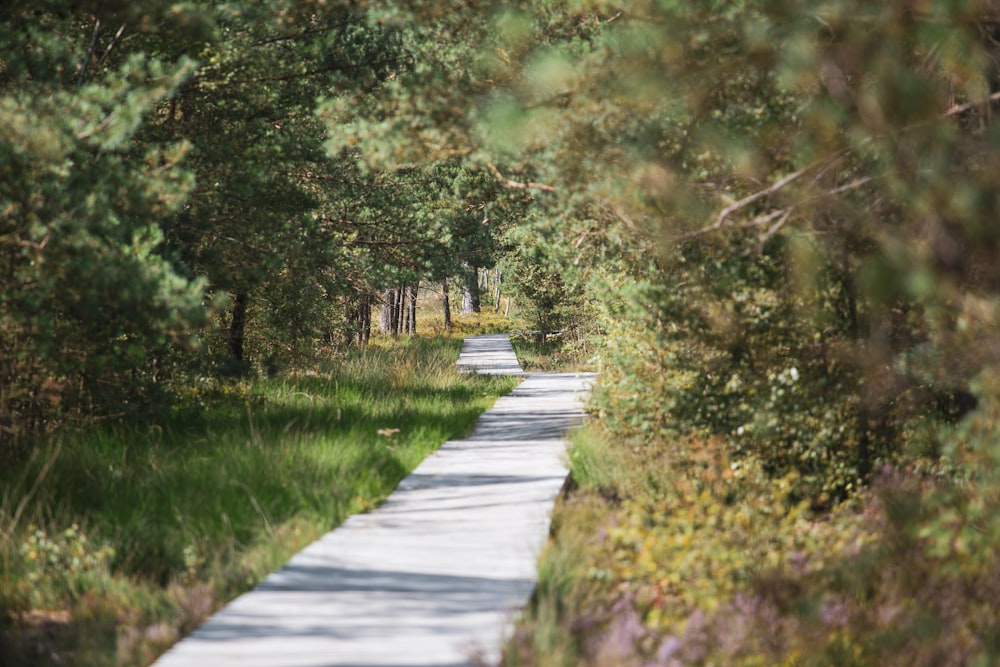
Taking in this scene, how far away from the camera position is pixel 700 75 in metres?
6.31

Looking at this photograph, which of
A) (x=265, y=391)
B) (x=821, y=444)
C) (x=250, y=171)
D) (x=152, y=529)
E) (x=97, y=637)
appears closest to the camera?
(x=97, y=637)

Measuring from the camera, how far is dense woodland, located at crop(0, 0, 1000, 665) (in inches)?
213

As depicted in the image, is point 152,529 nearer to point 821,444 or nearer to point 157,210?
point 157,210

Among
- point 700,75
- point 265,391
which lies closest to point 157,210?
point 700,75

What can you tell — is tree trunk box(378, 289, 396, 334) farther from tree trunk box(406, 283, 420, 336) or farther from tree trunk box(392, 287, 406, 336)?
tree trunk box(406, 283, 420, 336)

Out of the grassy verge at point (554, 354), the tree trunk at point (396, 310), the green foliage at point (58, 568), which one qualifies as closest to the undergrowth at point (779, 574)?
the green foliage at point (58, 568)

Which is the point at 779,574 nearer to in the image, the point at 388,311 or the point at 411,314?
the point at 388,311

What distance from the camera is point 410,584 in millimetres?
5863

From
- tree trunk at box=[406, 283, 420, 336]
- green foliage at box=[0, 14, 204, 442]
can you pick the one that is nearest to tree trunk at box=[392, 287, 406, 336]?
tree trunk at box=[406, 283, 420, 336]

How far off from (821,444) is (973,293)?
2436mm

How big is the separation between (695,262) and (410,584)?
142 inches

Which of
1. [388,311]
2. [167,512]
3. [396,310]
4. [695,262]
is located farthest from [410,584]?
[388,311]

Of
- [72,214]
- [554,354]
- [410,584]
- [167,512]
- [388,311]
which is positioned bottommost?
[410,584]

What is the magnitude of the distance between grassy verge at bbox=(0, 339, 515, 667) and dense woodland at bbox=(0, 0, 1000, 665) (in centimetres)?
71
